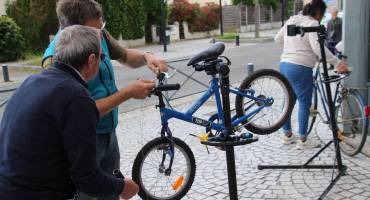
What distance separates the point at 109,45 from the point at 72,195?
56.2 inches

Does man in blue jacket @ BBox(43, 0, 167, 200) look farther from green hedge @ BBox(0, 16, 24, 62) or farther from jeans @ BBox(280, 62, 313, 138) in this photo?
green hedge @ BBox(0, 16, 24, 62)

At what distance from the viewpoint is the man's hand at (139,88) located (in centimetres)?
298

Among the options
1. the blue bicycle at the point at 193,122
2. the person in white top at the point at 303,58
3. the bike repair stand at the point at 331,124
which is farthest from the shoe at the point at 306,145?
the blue bicycle at the point at 193,122

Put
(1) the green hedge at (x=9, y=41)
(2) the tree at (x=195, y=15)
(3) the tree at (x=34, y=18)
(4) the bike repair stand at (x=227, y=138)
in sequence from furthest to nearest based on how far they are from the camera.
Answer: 1. (2) the tree at (x=195, y=15)
2. (3) the tree at (x=34, y=18)
3. (1) the green hedge at (x=9, y=41)
4. (4) the bike repair stand at (x=227, y=138)

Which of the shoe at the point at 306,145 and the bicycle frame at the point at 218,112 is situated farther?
the shoe at the point at 306,145

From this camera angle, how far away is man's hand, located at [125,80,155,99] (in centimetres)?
298

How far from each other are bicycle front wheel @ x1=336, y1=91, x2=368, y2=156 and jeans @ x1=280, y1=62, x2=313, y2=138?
0.36m

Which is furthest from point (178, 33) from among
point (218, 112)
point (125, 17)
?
point (218, 112)

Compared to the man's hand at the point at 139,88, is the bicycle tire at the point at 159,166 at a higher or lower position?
lower

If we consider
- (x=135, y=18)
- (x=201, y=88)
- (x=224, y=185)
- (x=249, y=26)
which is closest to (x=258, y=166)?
(x=224, y=185)

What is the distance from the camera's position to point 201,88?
11180mm

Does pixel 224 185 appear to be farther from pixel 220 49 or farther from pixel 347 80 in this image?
pixel 347 80

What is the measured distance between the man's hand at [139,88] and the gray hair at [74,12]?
47 cm

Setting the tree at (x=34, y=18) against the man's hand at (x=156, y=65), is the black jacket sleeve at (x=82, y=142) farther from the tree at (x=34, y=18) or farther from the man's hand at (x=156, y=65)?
the tree at (x=34, y=18)
